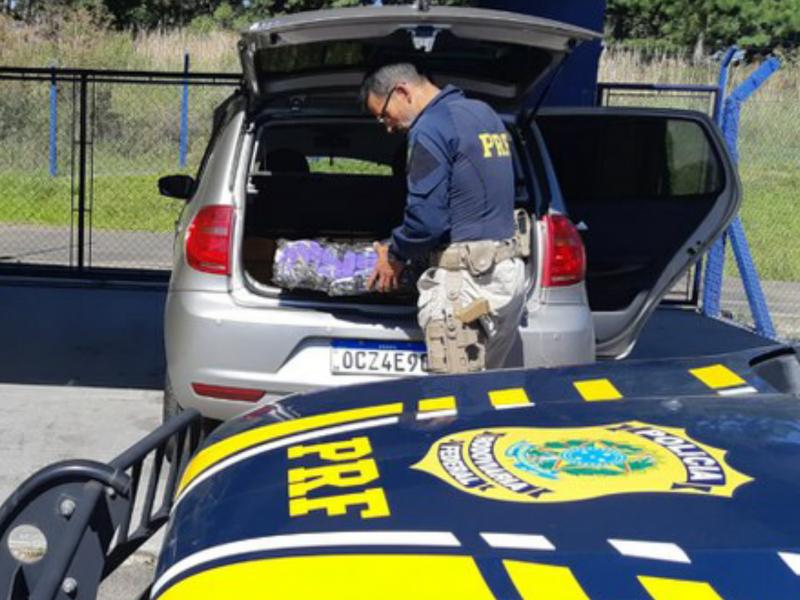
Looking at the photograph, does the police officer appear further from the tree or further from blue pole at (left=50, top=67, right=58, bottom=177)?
the tree

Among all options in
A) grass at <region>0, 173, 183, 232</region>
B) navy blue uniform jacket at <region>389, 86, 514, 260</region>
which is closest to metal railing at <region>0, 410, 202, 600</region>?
navy blue uniform jacket at <region>389, 86, 514, 260</region>

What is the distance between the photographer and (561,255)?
16.7 ft

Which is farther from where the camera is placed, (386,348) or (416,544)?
(386,348)

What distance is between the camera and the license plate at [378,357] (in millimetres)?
4922

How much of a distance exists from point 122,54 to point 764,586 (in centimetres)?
2278

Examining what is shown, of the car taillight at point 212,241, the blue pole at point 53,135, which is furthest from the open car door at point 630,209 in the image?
the blue pole at point 53,135

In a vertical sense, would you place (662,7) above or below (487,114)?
above

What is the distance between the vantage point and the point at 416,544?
2100 mm

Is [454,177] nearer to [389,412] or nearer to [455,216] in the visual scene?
[455,216]

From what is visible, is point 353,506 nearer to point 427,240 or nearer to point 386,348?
point 427,240

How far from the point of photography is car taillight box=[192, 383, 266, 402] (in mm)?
4863

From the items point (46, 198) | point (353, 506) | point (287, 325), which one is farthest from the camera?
point (46, 198)

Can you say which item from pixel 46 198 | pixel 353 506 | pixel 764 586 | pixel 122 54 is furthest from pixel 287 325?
pixel 122 54

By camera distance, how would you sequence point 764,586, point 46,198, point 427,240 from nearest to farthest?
1. point 764,586
2. point 427,240
3. point 46,198
